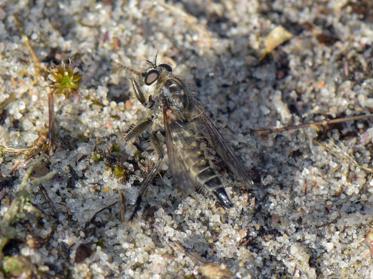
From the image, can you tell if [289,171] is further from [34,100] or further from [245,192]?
[34,100]

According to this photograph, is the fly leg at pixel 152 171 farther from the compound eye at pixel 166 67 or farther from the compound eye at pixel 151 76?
the compound eye at pixel 166 67

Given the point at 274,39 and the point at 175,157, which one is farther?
the point at 274,39

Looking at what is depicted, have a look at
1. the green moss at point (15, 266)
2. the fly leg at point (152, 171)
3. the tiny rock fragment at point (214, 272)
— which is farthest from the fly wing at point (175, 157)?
the green moss at point (15, 266)

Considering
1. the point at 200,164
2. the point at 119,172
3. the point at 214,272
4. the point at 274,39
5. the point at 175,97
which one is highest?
the point at 274,39

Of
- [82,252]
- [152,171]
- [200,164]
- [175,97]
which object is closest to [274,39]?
[175,97]

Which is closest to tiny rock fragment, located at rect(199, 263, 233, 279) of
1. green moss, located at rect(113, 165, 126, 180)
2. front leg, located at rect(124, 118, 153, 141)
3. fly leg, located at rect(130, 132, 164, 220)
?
fly leg, located at rect(130, 132, 164, 220)

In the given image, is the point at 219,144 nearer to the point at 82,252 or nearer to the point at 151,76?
the point at 151,76
